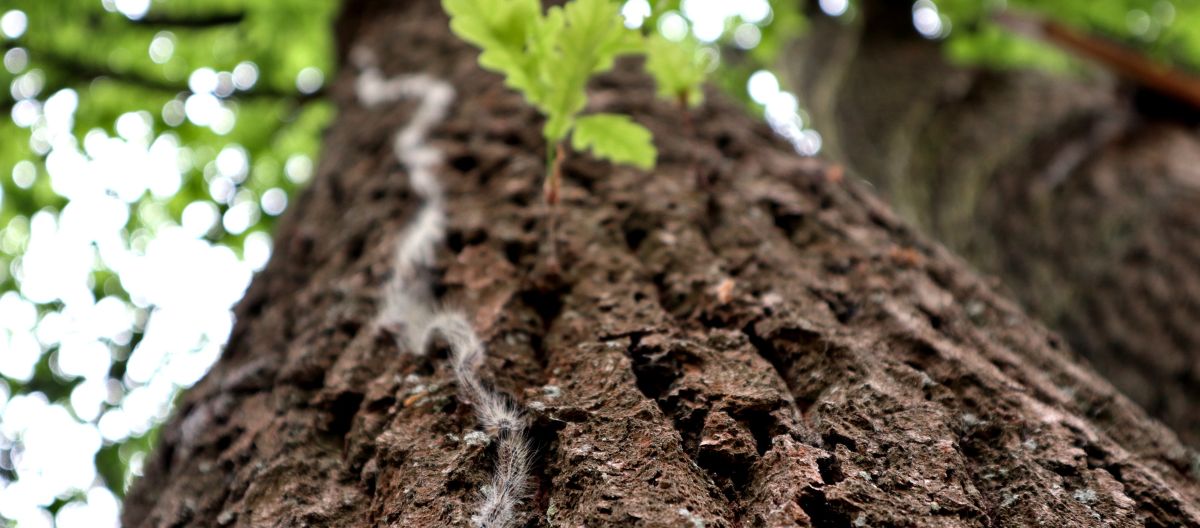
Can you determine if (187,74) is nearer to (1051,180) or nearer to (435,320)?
(435,320)

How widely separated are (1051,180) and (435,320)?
3.11 metres

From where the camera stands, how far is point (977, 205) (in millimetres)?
3590

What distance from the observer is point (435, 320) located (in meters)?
1.28

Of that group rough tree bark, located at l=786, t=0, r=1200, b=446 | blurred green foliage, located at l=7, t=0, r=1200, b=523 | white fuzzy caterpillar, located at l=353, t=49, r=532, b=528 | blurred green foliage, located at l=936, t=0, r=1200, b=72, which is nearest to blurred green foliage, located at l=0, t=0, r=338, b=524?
blurred green foliage, located at l=7, t=0, r=1200, b=523

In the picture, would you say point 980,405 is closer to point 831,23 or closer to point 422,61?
point 422,61

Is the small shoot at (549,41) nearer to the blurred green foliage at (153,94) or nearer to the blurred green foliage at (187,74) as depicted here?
the blurred green foliage at (187,74)

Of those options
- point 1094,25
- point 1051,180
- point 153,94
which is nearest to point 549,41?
point 1051,180

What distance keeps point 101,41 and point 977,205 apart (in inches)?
177

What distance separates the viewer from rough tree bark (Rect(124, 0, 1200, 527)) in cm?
91

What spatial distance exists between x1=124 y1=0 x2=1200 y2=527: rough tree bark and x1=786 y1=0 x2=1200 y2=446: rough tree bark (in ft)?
5.51

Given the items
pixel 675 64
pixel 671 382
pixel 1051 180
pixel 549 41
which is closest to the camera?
pixel 671 382

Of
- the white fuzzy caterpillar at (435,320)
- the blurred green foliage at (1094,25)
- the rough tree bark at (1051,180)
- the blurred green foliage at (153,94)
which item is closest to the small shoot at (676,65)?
the white fuzzy caterpillar at (435,320)

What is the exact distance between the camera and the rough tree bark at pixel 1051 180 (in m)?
2.75

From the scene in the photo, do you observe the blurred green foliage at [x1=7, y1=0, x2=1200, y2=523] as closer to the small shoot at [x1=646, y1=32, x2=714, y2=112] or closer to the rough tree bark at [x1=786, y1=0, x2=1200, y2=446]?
the rough tree bark at [x1=786, y1=0, x2=1200, y2=446]
